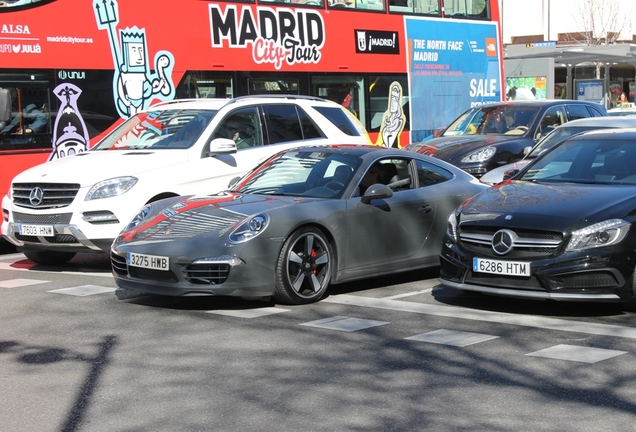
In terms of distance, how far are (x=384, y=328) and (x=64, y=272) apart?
4795 mm

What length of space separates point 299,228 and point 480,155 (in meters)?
7.62

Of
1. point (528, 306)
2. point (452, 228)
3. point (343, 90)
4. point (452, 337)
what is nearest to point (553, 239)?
point (528, 306)

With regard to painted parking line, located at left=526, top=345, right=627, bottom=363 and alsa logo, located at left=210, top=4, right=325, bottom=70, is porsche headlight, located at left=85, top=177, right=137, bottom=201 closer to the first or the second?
alsa logo, located at left=210, top=4, right=325, bottom=70

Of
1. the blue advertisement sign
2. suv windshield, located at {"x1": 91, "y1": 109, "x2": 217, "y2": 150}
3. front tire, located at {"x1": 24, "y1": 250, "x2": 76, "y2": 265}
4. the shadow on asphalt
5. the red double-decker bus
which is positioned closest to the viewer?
the shadow on asphalt

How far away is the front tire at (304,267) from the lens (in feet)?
28.8

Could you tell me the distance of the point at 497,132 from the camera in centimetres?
1725

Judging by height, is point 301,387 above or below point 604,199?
below

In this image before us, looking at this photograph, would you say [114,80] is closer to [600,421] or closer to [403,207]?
[403,207]

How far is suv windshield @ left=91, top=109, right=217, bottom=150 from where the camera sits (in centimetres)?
1205

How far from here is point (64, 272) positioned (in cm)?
1141

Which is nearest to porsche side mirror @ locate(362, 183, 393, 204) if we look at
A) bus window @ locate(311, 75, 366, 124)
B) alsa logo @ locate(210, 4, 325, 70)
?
alsa logo @ locate(210, 4, 325, 70)

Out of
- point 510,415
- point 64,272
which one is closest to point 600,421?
point 510,415

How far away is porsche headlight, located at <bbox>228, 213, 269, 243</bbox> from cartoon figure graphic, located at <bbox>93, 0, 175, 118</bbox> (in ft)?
20.5

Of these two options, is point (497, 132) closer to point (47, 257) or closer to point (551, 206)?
point (47, 257)
